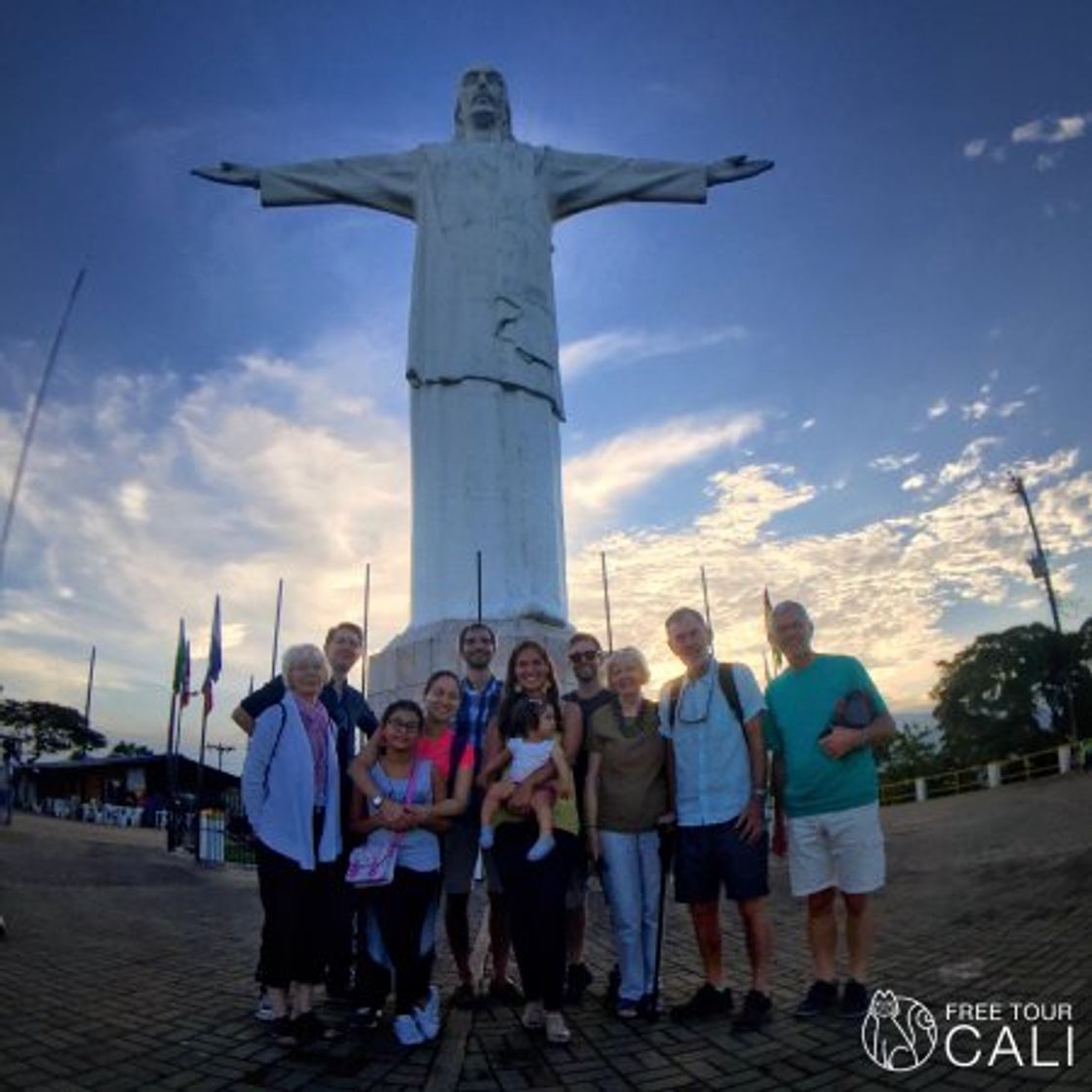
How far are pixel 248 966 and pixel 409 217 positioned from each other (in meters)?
12.1

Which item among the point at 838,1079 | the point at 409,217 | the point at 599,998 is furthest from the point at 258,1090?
the point at 409,217

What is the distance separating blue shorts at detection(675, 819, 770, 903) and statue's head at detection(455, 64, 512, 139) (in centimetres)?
1295

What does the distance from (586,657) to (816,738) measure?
1351mm

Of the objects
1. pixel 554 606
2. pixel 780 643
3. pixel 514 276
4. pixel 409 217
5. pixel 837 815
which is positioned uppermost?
pixel 409 217

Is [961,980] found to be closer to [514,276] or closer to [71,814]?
[514,276]

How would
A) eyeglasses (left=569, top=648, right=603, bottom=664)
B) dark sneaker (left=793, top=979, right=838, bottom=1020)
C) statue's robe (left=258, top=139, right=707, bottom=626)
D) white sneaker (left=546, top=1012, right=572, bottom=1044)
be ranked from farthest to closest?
1. statue's robe (left=258, top=139, right=707, bottom=626)
2. eyeglasses (left=569, top=648, right=603, bottom=664)
3. dark sneaker (left=793, top=979, right=838, bottom=1020)
4. white sneaker (left=546, top=1012, right=572, bottom=1044)

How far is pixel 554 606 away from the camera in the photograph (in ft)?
39.5

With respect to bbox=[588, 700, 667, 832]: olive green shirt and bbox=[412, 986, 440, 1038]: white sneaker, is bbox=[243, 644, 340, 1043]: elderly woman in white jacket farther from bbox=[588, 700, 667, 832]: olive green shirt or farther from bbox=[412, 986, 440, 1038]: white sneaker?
bbox=[588, 700, 667, 832]: olive green shirt

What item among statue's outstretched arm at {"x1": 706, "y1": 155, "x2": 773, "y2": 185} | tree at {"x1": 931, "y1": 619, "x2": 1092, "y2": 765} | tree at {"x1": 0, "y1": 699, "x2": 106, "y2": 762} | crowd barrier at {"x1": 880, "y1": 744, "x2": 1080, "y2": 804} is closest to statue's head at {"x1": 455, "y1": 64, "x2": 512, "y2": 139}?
statue's outstretched arm at {"x1": 706, "y1": 155, "x2": 773, "y2": 185}

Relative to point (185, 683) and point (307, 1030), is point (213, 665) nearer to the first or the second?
point (185, 683)

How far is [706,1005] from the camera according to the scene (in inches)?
162

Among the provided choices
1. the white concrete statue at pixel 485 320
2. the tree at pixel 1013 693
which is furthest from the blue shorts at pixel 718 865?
the tree at pixel 1013 693

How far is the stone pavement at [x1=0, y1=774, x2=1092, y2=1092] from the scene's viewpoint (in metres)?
3.36

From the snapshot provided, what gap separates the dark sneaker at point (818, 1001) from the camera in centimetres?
402
